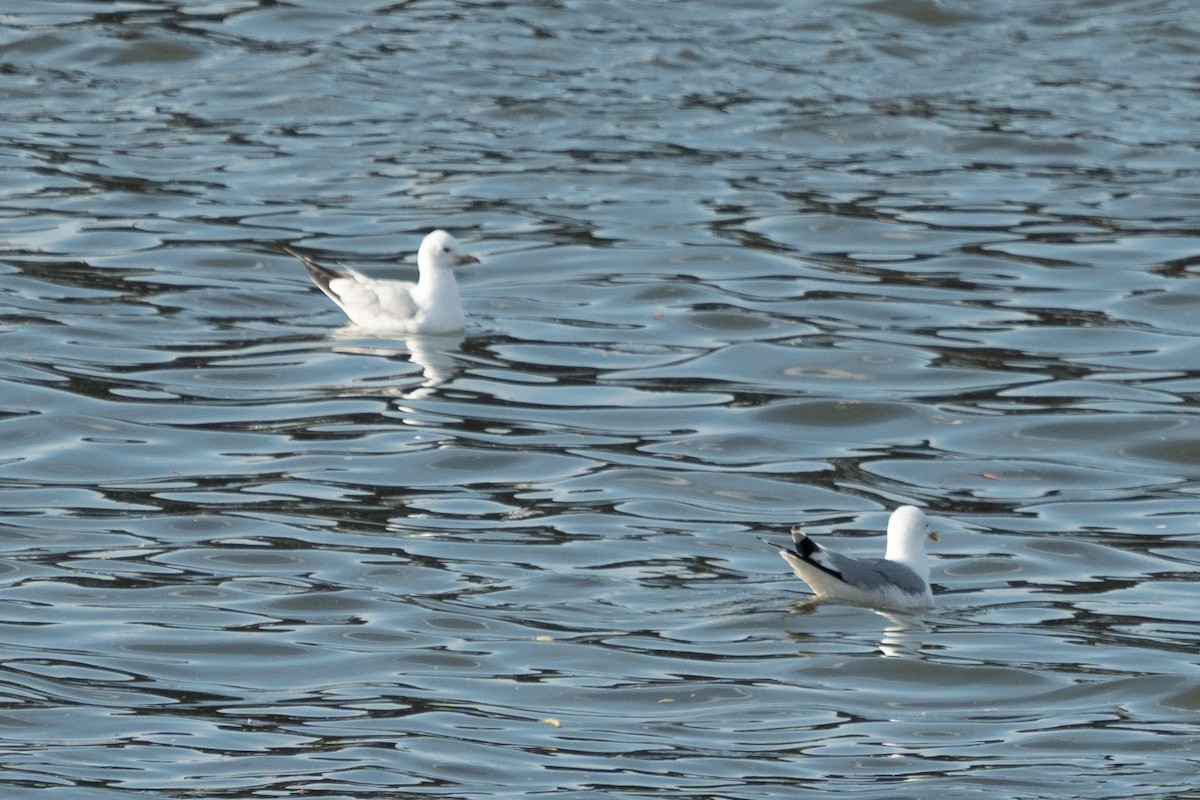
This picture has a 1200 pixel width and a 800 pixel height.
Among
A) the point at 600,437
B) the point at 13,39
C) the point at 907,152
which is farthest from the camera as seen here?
the point at 13,39

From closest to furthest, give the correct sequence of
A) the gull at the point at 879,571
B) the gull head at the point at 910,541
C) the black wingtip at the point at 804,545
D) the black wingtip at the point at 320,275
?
the black wingtip at the point at 804,545, the gull at the point at 879,571, the gull head at the point at 910,541, the black wingtip at the point at 320,275

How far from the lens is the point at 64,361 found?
1462 centimetres

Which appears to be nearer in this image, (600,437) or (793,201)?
(600,437)

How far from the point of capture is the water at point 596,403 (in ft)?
29.3

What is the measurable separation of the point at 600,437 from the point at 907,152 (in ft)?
28.6

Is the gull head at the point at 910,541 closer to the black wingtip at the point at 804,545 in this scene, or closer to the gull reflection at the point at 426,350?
the black wingtip at the point at 804,545

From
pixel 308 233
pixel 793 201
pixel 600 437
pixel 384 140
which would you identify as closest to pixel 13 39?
pixel 384 140

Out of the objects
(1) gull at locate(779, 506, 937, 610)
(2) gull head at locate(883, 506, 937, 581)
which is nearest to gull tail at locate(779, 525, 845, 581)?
(1) gull at locate(779, 506, 937, 610)

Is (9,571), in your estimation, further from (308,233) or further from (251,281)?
(308,233)

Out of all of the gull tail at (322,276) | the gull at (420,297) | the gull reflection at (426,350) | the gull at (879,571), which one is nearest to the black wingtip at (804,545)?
the gull at (879,571)

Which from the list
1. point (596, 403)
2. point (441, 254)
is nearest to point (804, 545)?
point (596, 403)

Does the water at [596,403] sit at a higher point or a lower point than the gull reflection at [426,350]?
higher

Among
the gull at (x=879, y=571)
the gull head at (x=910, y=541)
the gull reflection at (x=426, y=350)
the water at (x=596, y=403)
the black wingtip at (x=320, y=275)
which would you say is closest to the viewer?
the water at (x=596, y=403)

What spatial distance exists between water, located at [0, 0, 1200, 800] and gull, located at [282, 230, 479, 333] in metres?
0.32
